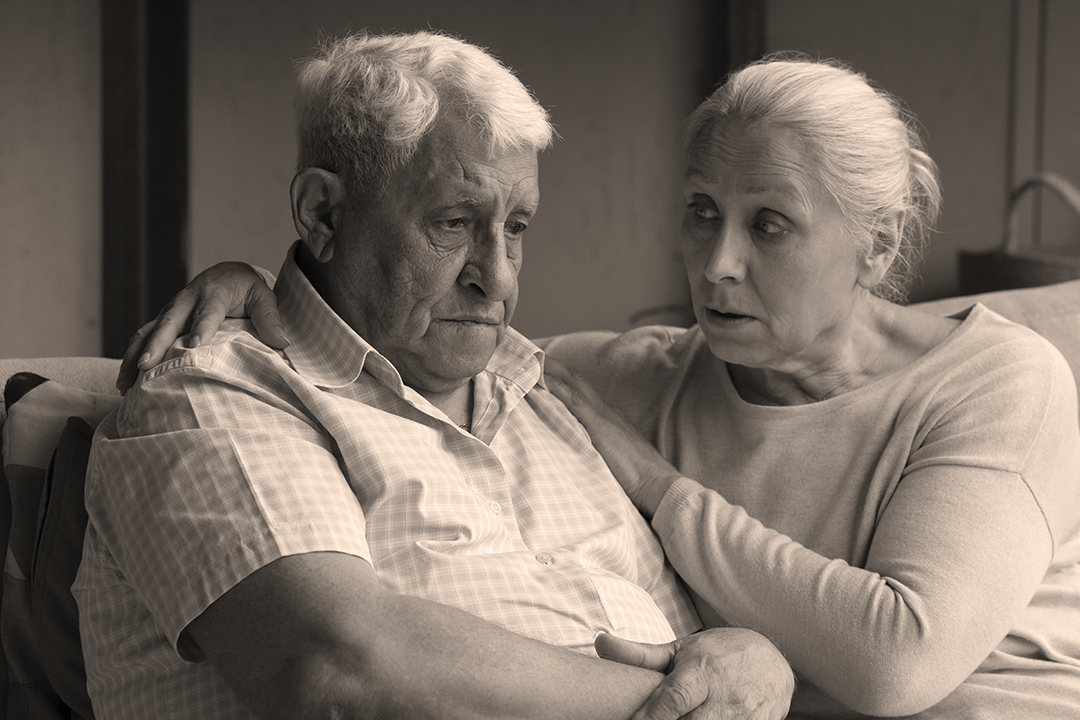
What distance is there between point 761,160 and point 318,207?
0.67m

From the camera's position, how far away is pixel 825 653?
58.5 inches

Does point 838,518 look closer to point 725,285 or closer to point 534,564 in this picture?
point 725,285

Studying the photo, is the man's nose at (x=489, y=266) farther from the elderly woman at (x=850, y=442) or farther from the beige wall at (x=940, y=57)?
the beige wall at (x=940, y=57)

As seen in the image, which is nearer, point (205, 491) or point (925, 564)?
point (205, 491)

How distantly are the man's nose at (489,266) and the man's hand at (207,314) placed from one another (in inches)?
11.0

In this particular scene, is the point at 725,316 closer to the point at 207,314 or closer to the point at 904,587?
the point at 904,587

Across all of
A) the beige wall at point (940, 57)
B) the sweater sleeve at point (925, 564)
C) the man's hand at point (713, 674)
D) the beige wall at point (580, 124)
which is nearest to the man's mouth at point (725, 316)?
the sweater sleeve at point (925, 564)

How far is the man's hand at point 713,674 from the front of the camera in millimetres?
1280

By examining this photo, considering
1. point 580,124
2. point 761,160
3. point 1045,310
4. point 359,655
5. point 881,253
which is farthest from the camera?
point 580,124

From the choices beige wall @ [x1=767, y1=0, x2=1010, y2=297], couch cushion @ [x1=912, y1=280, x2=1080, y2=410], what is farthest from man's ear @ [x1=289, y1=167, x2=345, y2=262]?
beige wall @ [x1=767, y1=0, x2=1010, y2=297]

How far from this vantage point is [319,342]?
59.4 inches

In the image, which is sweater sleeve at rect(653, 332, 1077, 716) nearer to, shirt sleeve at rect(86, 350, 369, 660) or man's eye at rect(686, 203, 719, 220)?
man's eye at rect(686, 203, 719, 220)

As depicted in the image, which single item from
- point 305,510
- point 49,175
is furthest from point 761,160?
point 49,175

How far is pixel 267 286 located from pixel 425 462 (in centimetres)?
41
